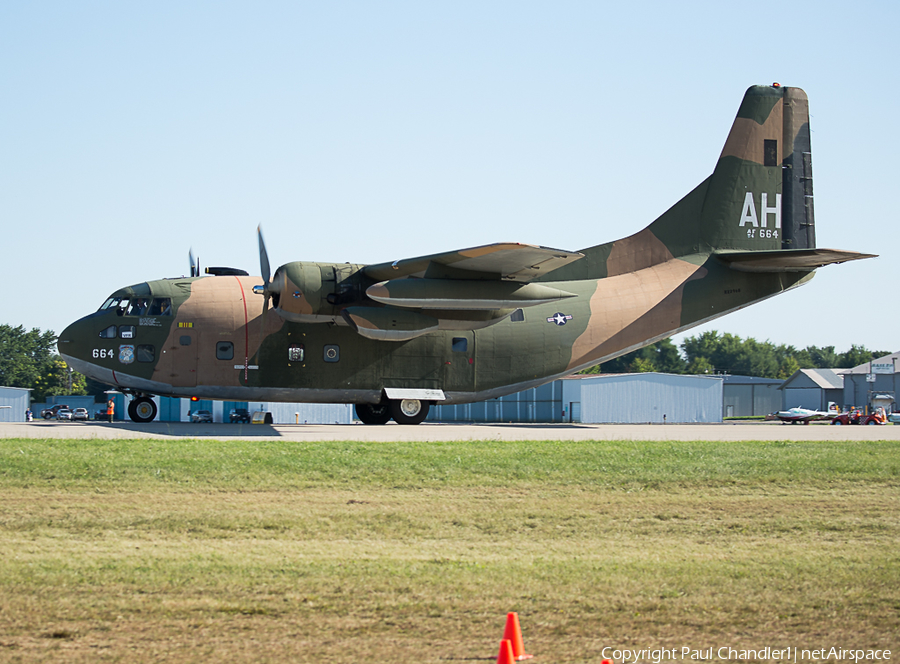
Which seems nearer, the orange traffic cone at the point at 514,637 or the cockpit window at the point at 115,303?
the orange traffic cone at the point at 514,637

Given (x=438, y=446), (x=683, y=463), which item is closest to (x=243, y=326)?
(x=438, y=446)

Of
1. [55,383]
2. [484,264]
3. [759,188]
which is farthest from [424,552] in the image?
[55,383]

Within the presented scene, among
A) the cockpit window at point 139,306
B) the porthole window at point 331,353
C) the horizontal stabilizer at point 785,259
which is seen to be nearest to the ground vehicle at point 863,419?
the horizontal stabilizer at point 785,259

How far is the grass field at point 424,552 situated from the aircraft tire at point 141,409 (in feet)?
26.2

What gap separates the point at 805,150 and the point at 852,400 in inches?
2381

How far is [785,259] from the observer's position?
25391 millimetres

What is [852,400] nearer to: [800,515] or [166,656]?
[800,515]

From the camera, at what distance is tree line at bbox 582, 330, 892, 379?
147 meters

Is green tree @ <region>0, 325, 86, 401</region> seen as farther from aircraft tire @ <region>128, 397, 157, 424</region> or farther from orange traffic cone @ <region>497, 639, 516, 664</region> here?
orange traffic cone @ <region>497, 639, 516, 664</region>

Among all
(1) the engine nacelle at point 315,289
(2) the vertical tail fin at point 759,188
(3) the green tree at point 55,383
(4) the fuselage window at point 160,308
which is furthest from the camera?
(3) the green tree at point 55,383

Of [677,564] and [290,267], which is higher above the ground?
[290,267]

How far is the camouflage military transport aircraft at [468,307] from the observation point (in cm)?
2258

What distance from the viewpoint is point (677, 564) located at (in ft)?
29.3

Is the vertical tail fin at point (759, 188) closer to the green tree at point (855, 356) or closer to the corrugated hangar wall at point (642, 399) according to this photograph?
the corrugated hangar wall at point (642, 399)
